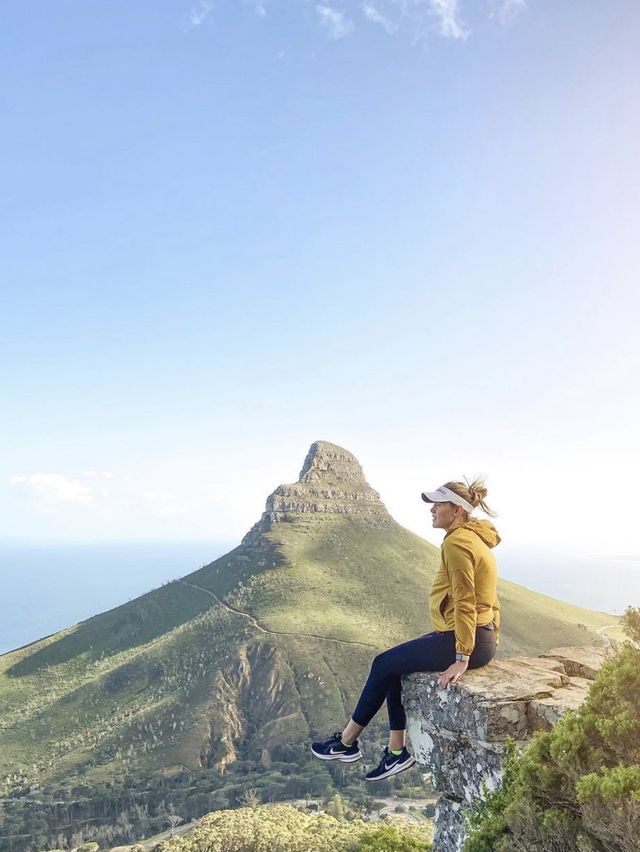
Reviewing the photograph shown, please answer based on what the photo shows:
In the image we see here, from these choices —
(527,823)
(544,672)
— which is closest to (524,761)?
(527,823)

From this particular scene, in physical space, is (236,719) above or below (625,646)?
below

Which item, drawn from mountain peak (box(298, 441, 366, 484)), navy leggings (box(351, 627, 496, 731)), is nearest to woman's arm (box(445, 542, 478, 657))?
navy leggings (box(351, 627, 496, 731))

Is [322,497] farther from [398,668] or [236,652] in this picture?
[398,668]

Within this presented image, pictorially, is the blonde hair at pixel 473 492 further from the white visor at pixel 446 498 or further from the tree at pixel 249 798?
the tree at pixel 249 798

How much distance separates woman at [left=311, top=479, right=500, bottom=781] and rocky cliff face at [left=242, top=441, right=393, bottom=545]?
154002 millimetres

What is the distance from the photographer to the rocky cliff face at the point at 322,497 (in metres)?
164

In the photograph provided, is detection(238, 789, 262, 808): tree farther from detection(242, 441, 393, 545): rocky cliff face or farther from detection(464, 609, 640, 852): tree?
detection(464, 609, 640, 852): tree

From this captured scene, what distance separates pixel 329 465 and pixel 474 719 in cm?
17832

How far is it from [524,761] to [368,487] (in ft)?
577

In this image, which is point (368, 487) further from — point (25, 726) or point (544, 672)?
point (544, 672)

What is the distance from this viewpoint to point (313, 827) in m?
35.5

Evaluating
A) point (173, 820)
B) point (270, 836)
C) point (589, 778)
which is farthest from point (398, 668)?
point (173, 820)

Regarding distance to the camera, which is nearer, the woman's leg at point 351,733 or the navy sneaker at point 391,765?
the woman's leg at point 351,733

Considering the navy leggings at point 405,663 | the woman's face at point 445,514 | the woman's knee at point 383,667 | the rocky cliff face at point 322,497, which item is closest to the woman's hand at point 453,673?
the navy leggings at point 405,663
